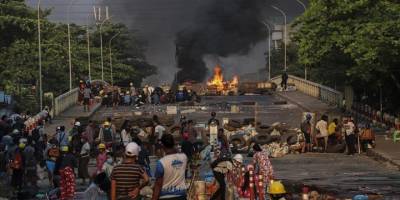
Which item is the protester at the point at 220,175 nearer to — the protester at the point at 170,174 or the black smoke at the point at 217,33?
the protester at the point at 170,174

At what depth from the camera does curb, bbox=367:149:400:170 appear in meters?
28.7

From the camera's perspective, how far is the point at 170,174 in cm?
1189

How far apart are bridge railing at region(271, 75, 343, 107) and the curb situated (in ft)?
68.6

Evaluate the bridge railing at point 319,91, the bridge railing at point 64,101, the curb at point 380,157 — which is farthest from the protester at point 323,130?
the bridge railing at point 64,101

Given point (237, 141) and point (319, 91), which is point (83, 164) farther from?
point (319, 91)

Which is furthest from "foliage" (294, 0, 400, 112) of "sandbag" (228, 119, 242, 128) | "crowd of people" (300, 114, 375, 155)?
"crowd of people" (300, 114, 375, 155)

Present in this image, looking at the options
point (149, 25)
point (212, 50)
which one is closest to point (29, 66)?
point (212, 50)

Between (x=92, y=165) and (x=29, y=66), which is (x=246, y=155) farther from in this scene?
(x=29, y=66)

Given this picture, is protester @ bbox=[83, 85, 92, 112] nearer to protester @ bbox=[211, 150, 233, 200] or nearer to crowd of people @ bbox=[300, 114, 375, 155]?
crowd of people @ bbox=[300, 114, 375, 155]

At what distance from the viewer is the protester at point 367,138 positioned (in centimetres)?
3294

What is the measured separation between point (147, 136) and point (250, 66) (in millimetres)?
70020

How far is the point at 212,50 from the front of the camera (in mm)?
90688

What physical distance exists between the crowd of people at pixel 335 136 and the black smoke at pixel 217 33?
171ft

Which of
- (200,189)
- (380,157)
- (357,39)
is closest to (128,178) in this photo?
(200,189)
